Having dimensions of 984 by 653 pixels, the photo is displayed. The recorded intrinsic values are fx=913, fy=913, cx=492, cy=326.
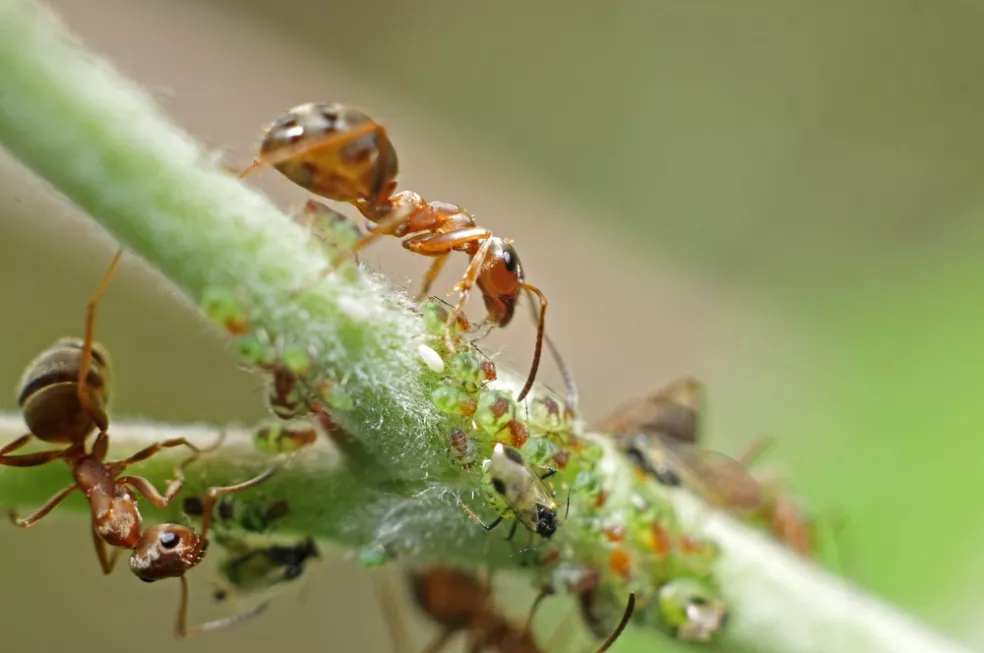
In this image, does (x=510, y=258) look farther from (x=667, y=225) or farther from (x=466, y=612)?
(x=667, y=225)

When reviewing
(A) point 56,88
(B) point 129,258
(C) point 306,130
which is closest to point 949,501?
(C) point 306,130

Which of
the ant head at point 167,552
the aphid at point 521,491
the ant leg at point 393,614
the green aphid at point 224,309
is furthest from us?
the ant leg at point 393,614

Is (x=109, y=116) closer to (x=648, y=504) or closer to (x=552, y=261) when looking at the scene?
(x=648, y=504)

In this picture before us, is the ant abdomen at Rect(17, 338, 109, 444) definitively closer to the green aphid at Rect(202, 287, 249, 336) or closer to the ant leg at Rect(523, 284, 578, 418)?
the green aphid at Rect(202, 287, 249, 336)

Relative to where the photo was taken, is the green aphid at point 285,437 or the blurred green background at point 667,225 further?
the blurred green background at point 667,225


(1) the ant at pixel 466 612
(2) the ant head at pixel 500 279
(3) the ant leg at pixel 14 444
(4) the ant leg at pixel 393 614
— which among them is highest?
(2) the ant head at pixel 500 279

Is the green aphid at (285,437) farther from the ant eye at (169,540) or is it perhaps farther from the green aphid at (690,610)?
the green aphid at (690,610)

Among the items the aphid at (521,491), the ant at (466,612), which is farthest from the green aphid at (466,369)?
the ant at (466,612)

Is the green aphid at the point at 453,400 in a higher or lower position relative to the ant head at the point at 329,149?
lower

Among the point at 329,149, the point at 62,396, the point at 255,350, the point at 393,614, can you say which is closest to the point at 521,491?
the point at 255,350
